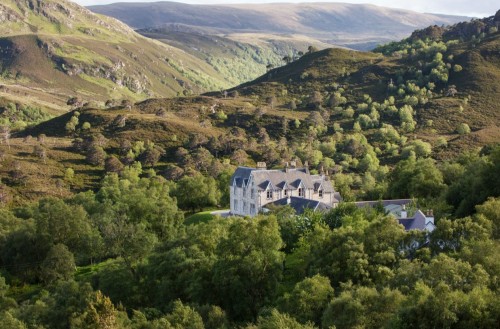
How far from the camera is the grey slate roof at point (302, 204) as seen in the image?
239 feet

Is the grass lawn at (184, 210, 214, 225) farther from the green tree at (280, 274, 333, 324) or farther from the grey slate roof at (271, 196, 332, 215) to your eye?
the green tree at (280, 274, 333, 324)

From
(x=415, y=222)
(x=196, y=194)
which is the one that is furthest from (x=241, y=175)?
(x=415, y=222)

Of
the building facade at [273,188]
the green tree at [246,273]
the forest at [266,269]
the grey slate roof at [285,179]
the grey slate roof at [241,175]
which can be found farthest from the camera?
the grey slate roof at [241,175]

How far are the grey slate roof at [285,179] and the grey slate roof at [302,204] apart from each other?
165 inches

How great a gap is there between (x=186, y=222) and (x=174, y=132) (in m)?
85.5

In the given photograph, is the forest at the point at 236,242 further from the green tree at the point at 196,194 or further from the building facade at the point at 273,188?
the building facade at the point at 273,188

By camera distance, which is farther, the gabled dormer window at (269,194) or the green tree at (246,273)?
the gabled dormer window at (269,194)

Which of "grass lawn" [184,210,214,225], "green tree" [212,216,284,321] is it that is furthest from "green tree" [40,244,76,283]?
"green tree" [212,216,284,321]

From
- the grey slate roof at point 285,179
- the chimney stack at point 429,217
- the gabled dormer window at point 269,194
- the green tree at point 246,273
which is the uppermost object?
the chimney stack at point 429,217

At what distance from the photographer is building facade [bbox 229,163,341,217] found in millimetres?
85188

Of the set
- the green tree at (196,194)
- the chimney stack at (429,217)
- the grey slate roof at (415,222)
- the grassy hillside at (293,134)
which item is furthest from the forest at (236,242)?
the chimney stack at (429,217)

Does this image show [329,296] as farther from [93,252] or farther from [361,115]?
[361,115]

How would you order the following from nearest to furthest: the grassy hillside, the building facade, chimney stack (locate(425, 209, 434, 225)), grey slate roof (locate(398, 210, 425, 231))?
chimney stack (locate(425, 209, 434, 225)) → grey slate roof (locate(398, 210, 425, 231)) → the building facade → the grassy hillside

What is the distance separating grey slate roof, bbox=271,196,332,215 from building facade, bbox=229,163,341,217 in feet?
3.64
